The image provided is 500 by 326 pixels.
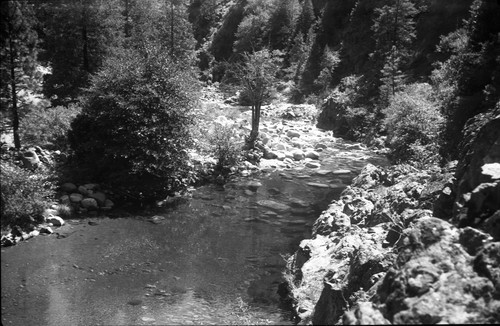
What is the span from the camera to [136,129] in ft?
76.0

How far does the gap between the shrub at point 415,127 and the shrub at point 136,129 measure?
1277 cm

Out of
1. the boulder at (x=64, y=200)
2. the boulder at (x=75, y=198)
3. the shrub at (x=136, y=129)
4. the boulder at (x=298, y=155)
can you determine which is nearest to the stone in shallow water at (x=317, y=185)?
the boulder at (x=298, y=155)

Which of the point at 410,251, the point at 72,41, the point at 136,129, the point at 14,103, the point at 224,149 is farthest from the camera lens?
the point at 72,41

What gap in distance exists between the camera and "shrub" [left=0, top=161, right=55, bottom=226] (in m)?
17.0

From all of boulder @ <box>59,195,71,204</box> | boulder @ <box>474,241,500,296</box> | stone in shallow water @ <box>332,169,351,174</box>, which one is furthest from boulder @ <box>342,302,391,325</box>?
stone in shallow water @ <box>332,169,351,174</box>

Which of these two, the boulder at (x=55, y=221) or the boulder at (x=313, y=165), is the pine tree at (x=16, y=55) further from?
the boulder at (x=313, y=165)

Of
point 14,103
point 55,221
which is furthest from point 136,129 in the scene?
point 55,221

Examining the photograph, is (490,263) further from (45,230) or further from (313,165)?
(313,165)

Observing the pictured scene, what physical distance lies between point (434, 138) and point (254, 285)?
14.7m

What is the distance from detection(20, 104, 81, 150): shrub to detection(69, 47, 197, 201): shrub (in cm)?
120

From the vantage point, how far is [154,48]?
25.9m

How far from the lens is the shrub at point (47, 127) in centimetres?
2284

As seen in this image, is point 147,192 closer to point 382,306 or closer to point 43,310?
point 43,310

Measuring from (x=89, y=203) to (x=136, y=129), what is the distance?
442 centimetres
